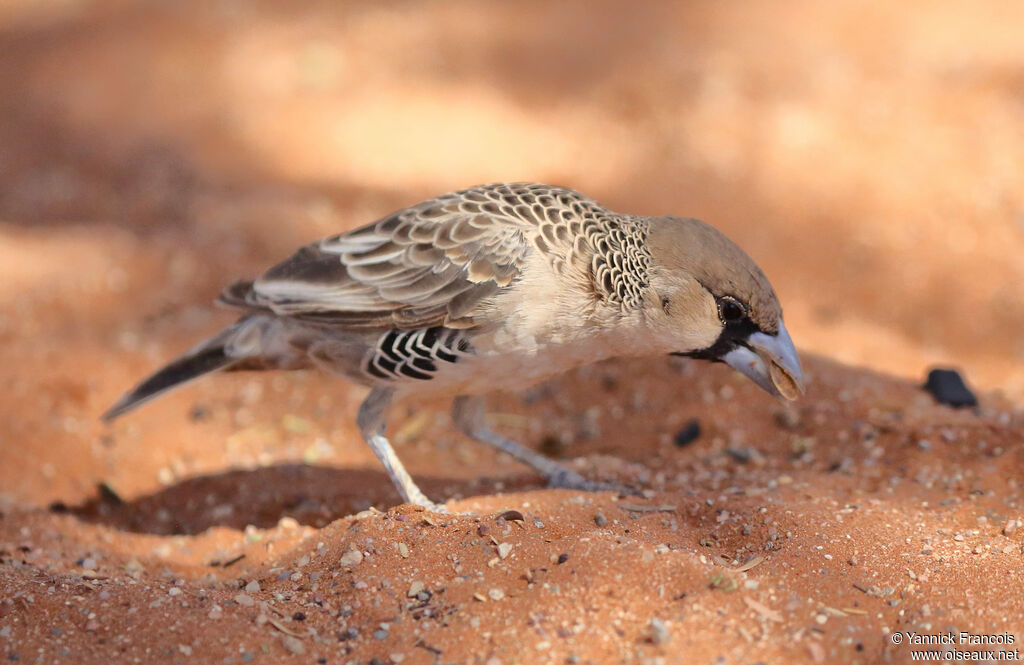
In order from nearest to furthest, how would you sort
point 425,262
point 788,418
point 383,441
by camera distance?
1. point 425,262
2. point 383,441
3. point 788,418

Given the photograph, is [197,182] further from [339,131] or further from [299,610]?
[299,610]

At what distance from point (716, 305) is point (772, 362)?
368mm

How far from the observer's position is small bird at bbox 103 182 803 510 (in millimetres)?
4207

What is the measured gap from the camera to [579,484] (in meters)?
4.93

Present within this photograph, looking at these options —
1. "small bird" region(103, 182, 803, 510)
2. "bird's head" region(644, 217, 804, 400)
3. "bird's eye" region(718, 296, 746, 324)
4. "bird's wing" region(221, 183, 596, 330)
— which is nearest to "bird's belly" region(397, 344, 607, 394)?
"small bird" region(103, 182, 803, 510)

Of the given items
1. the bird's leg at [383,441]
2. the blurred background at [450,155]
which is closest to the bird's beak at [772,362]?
the bird's leg at [383,441]

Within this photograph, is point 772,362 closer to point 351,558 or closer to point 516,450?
point 516,450

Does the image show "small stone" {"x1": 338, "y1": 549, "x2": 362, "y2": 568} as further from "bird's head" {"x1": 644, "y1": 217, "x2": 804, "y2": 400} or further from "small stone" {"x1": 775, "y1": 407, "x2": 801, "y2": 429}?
"small stone" {"x1": 775, "y1": 407, "x2": 801, "y2": 429}

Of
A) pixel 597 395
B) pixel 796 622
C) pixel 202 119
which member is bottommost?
pixel 597 395

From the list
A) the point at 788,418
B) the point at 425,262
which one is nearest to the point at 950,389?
the point at 788,418

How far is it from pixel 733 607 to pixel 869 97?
286 inches

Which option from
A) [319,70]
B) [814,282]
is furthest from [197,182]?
[814,282]

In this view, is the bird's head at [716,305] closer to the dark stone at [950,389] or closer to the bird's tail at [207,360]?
the dark stone at [950,389]

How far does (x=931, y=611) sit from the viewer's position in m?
3.41
